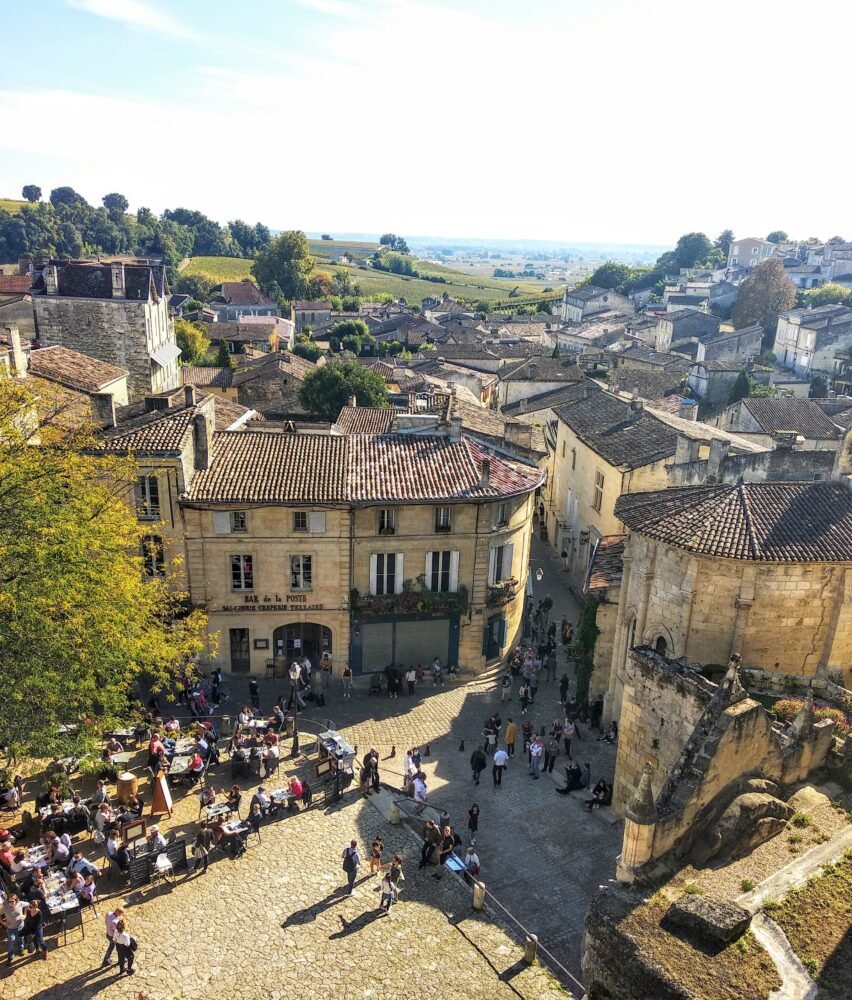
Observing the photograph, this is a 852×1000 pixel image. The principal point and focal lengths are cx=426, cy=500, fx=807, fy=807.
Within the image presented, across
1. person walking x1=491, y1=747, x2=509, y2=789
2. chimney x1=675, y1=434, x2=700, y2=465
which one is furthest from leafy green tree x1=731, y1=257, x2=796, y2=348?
person walking x1=491, y1=747, x2=509, y2=789

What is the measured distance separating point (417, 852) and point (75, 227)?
572ft

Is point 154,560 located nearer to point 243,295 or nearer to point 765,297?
point 765,297

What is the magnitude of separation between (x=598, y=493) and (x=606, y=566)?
12.9 meters

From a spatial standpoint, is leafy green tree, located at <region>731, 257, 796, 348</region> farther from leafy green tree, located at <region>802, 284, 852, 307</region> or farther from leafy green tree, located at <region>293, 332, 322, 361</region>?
leafy green tree, located at <region>293, 332, 322, 361</region>

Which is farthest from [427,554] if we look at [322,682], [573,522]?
[573,522]

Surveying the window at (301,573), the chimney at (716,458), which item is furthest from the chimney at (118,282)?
the chimney at (716,458)

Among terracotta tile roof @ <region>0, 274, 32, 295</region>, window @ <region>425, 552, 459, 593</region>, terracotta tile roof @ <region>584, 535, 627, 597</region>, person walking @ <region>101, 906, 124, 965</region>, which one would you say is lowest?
person walking @ <region>101, 906, 124, 965</region>

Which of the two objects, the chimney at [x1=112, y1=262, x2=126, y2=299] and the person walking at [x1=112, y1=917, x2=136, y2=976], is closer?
the person walking at [x1=112, y1=917, x2=136, y2=976]

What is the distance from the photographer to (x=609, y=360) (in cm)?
9544

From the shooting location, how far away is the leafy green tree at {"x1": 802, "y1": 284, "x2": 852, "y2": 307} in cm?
11662

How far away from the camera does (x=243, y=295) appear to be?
442 feet

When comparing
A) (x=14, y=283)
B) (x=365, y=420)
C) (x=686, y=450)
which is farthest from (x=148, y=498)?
(x=14, y=283)

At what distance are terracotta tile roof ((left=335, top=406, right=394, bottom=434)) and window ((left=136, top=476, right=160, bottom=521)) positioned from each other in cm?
1852

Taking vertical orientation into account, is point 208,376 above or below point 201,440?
below
